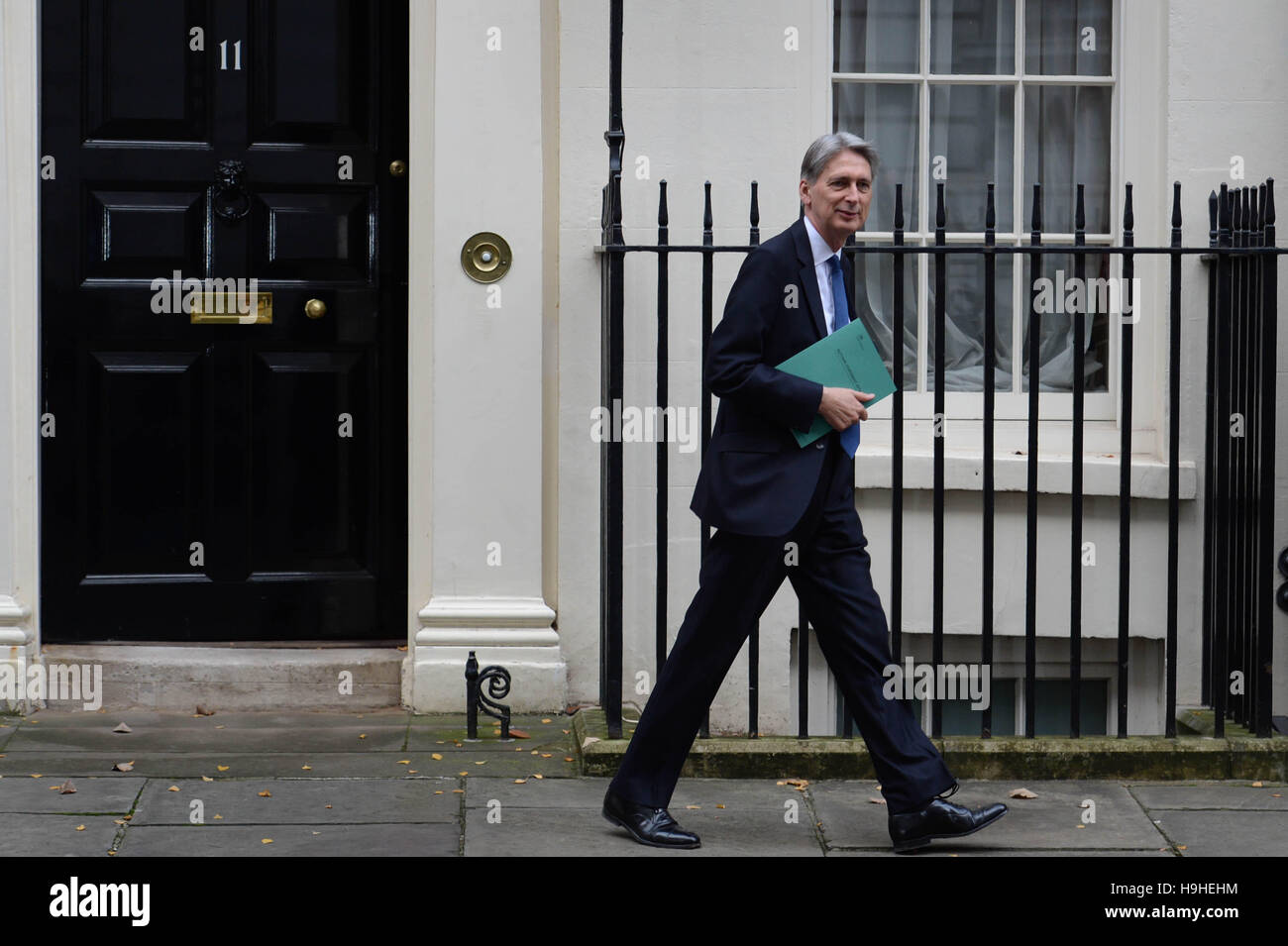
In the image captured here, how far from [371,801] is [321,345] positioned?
2028 mm

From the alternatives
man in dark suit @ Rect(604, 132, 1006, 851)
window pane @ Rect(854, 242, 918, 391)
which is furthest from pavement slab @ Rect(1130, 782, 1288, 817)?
window pane @ Rect(854, 242, 918, 391)

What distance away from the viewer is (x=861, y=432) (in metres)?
6.76

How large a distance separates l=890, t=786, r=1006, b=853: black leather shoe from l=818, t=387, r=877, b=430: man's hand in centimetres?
108

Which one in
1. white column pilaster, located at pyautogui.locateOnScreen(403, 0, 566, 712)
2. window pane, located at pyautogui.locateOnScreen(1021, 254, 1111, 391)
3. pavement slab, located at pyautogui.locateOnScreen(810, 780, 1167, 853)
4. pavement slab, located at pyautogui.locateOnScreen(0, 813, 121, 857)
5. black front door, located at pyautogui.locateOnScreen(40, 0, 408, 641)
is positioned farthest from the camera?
window pane, located at pyautogui.locateOnScreen(1021, 254, 1111, 391)

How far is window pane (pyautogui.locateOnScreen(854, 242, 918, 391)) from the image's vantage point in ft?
22.2

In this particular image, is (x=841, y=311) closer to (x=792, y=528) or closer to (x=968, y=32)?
(x=792, y=528)

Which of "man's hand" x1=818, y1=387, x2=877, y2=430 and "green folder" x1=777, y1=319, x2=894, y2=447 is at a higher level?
"green folder" x1=777, y1=319, x2=894, y2=447

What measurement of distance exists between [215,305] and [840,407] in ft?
9.36

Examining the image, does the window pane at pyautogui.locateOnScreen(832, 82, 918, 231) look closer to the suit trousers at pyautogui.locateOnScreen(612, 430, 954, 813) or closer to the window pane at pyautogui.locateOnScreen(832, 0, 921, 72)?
the window pane at pyautogui.locateOnScreen(832, 0, 921, 72)

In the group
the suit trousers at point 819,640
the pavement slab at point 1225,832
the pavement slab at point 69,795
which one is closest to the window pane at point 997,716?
the pavement slab at point 1225,832

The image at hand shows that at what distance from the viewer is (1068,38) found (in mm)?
6715

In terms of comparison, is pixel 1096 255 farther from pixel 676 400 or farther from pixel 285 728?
pixel 285 728

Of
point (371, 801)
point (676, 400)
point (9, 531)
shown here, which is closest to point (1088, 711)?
point (676, 400)

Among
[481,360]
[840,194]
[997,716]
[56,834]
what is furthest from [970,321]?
[56,834]
